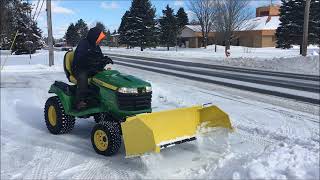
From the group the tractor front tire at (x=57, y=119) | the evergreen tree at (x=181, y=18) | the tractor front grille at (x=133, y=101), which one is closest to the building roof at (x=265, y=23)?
Answer: the evergreen tree at (x=181, y=18)

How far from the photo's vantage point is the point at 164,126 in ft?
18.2

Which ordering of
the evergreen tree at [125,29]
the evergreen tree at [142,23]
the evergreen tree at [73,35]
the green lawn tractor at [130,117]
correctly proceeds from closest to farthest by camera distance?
the green lawn tractor at [130,117] → the evergreen tree at [73,35] → the evergreen tree at [142,23] → the evergreen tree at [125,29]

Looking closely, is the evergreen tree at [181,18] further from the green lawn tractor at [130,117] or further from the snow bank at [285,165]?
the snow bank at [285,165]

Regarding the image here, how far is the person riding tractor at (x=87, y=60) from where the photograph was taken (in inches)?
254

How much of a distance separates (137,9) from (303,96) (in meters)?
5.13

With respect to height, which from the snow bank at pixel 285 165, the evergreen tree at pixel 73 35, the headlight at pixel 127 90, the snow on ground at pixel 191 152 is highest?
the evergreen tree at pixel 73 35

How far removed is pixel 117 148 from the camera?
19.0 feet

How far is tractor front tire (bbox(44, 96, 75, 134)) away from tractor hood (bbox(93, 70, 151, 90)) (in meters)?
0.95

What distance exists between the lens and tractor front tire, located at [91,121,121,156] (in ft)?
18.8

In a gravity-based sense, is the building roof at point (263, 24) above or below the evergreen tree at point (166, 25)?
above

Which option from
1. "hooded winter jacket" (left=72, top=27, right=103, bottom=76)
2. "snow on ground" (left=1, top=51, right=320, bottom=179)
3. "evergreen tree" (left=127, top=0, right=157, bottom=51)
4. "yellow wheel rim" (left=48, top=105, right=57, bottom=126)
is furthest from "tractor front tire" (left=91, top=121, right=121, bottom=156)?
"evergreen tree" (left=127, top=0, right=157, bottom=51)

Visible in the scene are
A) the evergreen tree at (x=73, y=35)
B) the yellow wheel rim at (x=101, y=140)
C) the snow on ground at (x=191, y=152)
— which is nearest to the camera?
the snow on ground at (x=191, y=152)

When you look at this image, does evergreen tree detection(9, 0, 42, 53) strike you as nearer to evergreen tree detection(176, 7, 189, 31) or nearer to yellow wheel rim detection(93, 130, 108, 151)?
evergreen tree detection(176, 7, 189, 31)

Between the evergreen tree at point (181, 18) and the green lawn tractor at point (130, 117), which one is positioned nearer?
the green lawn tractor at point (130, 117)
